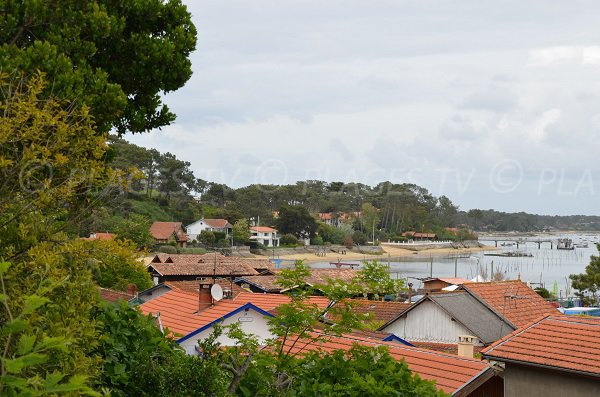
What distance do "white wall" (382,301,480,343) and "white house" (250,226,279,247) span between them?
81.8 meters

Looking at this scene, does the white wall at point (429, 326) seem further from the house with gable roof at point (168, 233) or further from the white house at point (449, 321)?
the house with gable roof at point (168, 233)

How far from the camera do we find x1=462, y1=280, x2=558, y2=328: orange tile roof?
2178 cm

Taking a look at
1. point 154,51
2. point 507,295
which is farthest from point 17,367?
point 507,295

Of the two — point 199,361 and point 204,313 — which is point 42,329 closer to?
point 199,361

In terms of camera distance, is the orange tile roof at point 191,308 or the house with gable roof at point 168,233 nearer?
the orange tile roof at point 191,308

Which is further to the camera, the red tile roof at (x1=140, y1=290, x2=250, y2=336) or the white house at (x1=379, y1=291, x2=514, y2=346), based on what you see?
the white house at (x1=379, y1=291, x2=514, y2=346)

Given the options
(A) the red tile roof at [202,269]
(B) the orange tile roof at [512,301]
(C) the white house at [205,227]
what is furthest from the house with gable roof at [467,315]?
(C) the white house at [205,227]

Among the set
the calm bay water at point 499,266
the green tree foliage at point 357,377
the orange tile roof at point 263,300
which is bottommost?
the calm bay water at point 499,266

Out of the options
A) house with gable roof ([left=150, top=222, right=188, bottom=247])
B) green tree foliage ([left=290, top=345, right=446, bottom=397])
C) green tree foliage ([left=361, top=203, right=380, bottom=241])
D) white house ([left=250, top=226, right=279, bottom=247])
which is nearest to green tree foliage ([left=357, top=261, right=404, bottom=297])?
green tree foliage ([left=290, top=345, right=446, bottom=397])

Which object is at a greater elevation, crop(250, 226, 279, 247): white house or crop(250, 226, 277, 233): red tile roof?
crop(250, 226, 277, 233): red tile roof

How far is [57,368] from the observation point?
427cm

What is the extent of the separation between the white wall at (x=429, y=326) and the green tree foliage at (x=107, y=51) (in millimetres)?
13691

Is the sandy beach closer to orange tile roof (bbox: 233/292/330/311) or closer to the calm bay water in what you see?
the calm bay water

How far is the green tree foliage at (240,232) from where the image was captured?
3821 inches
